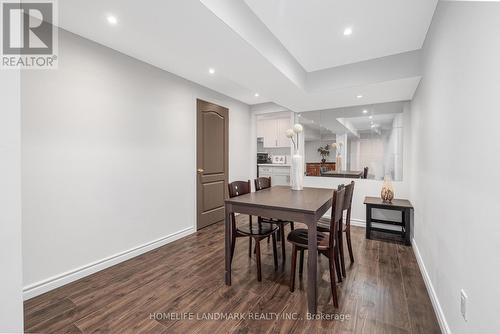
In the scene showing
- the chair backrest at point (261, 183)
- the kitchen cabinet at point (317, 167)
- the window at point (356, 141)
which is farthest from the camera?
the kitchen cabinet at point (317, 167)

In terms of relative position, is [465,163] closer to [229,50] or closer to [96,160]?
[229,50]

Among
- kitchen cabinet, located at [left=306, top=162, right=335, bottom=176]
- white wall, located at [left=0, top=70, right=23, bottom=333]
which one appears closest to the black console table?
kitchen cabinet, located at [left=306, top=162, right=335, bottom=176]

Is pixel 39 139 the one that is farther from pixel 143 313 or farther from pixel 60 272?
pixel 143 313

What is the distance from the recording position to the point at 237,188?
2.65 m

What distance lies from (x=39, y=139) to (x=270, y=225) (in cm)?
235

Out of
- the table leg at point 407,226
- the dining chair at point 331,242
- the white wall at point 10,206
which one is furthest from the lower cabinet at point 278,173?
the white wall at point 10,206

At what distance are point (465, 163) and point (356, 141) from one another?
113 inches

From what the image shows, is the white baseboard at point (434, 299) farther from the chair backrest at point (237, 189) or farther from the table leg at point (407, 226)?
the chair backrest at point (237, 189)

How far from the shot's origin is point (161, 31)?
6.32ft

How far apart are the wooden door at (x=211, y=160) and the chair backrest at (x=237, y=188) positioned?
1.28 m

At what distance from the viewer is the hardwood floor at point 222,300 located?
164cm

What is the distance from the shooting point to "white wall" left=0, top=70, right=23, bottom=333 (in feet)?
2.88

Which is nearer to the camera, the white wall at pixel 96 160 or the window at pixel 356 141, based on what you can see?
the white wall at pixel 96 160

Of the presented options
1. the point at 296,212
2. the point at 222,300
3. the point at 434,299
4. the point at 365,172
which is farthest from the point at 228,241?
the point at 365,172
